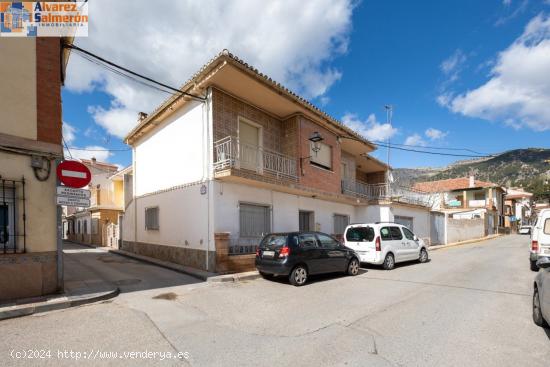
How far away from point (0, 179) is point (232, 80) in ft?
21.6

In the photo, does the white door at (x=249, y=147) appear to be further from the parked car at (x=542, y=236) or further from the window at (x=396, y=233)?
the parked car at (x=542, y=236)

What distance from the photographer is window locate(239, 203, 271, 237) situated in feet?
34.5

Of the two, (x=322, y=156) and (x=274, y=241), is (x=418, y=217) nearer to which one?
(x=322, y=156)

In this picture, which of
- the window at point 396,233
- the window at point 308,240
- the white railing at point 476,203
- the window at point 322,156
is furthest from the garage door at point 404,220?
the white railing at point 476,203

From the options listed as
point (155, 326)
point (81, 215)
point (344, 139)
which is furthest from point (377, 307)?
point (81, 215)

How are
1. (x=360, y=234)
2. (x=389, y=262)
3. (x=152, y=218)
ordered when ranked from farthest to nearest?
(x=152, y=218) → (x=360, y=234) → (x=389, y=262)

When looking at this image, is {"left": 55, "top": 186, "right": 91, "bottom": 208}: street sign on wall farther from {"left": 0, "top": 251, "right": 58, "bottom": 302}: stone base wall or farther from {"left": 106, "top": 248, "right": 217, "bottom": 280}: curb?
{"left": 106, "top": 248, "right": 217, "bottom": 280}: curb

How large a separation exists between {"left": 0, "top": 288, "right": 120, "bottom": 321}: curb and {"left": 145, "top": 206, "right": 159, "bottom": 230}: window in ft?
21.0

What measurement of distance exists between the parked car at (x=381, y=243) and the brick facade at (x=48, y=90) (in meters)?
9.43

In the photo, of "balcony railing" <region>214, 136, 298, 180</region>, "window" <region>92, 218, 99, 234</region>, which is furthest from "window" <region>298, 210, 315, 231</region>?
"window" <region>92, 218, 99, 234</region>

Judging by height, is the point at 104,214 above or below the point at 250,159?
below

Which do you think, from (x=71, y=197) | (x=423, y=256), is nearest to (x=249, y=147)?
(x=71, y=197)

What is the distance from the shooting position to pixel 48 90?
6633mm

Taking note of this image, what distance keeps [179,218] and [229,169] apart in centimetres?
347
